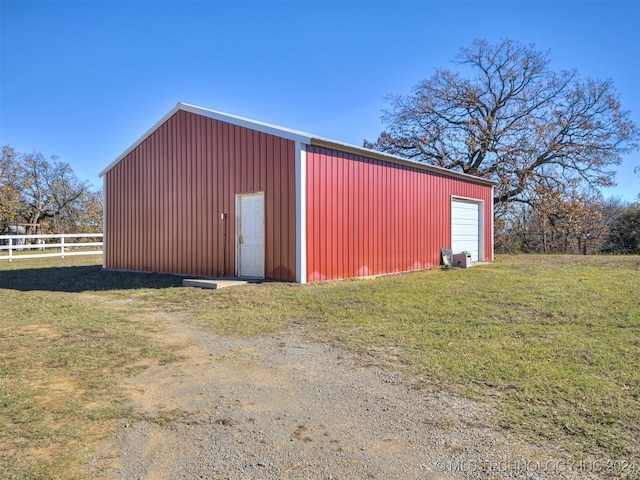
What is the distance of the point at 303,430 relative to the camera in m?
2.34

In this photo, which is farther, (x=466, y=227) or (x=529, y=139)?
(x=529, y=139)

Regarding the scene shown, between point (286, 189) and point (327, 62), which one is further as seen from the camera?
point (327, 62)

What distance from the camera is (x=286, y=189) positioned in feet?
27.1

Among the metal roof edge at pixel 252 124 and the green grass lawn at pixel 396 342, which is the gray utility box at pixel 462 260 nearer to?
the green grass lawn at pixel 396 342

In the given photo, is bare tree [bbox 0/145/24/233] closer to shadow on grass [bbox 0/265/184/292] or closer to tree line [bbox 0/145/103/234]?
tree line [bbox 0/145/103/234]

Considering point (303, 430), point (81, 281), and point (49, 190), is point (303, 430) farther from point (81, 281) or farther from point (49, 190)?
point (49, 190)

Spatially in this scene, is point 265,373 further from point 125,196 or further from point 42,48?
point 42,48

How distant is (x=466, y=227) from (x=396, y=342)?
10311mm

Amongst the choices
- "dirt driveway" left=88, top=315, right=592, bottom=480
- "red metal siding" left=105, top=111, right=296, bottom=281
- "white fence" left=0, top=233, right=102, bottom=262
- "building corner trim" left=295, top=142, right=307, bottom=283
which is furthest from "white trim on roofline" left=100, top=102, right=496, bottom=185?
"white fence" left=0, top=233, right=102, bottom=262

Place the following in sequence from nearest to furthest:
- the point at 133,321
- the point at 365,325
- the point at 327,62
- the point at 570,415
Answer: the point at 570,415
the point at 365,325
the point at 133,321
the point at 327,62

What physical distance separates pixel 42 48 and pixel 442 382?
1448 cm

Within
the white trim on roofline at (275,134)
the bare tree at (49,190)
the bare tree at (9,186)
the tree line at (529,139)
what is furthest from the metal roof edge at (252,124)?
the bare tree at (49,190)

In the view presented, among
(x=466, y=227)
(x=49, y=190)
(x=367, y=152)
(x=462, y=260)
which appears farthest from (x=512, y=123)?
(x=49, y=190)

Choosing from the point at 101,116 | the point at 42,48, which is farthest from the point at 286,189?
the point at 101,116
